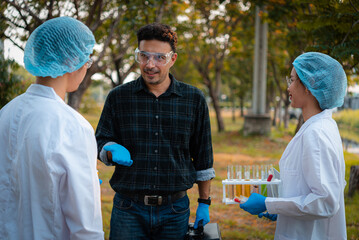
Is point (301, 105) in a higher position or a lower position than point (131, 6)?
lower

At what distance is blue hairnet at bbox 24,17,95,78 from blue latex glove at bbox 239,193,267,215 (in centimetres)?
148

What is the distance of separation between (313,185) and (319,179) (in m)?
0.06

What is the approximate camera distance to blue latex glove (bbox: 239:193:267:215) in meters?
2.38

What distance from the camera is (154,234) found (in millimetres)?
2555

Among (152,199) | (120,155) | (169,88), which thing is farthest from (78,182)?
(169,88)

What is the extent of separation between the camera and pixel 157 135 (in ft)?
8.63

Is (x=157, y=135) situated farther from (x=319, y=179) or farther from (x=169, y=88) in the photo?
(x=319, y=179)

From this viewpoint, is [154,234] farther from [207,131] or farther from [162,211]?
[207,131]

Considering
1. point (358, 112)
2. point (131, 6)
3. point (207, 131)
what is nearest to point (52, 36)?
point (207, 131)

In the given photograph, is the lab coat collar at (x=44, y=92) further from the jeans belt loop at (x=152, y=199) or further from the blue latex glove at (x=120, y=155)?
the jeans belt loop at (x=152, y=199)

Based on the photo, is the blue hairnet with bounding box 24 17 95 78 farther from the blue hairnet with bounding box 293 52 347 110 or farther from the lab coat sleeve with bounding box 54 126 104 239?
the blue hairnet with bounding box 293 52 347 110

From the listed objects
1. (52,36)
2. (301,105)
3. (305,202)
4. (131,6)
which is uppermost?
(131,6)

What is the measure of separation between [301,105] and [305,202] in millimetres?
717

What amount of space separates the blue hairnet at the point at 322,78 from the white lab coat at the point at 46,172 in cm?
153
